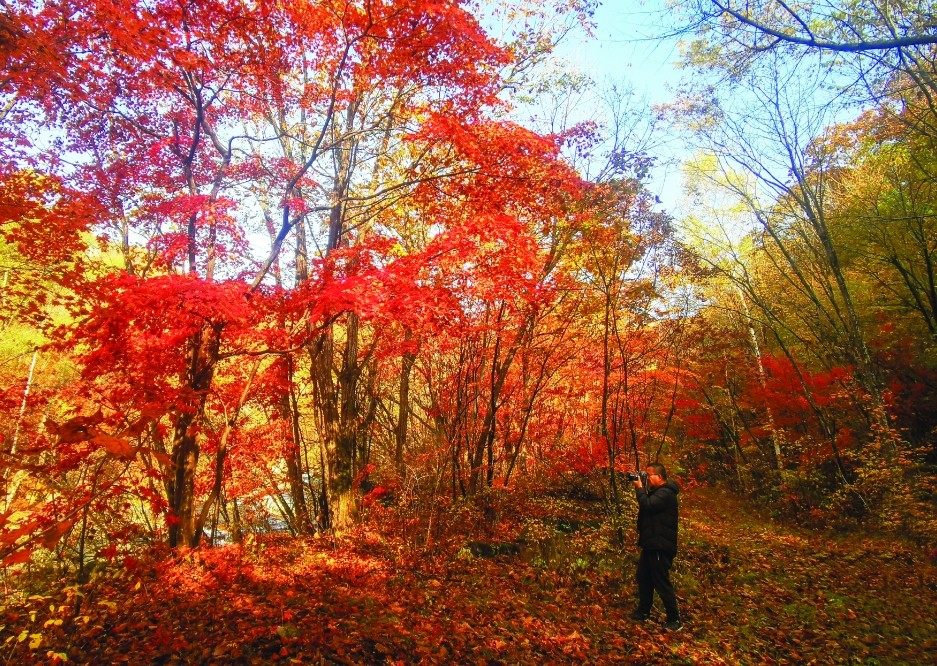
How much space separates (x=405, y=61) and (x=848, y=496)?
45.0ft

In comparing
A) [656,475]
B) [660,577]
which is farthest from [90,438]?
[660,577]

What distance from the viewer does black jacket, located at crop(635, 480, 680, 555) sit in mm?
4863

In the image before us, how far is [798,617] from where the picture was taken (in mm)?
5562

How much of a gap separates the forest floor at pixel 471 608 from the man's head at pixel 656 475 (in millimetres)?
1604

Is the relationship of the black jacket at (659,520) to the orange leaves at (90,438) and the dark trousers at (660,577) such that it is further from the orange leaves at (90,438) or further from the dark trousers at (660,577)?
the orange leaves at (90,438)

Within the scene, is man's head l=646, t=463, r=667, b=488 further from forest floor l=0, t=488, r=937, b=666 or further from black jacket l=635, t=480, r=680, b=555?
forest floor l=0, t=488, r=937, b=666

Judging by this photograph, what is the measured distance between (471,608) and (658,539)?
93.3 inches

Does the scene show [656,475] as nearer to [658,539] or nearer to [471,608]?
[658,539]

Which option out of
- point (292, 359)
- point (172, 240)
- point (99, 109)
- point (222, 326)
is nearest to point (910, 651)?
point (222, 326)

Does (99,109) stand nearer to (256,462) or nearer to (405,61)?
(405,61)

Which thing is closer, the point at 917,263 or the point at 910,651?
the point at 910,651

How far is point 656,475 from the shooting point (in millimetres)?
5070

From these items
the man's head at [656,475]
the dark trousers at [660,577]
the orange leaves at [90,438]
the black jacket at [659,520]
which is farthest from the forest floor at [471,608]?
the orange leaves at [90,438]

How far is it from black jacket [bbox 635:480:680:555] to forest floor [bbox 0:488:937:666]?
0.99 metres
